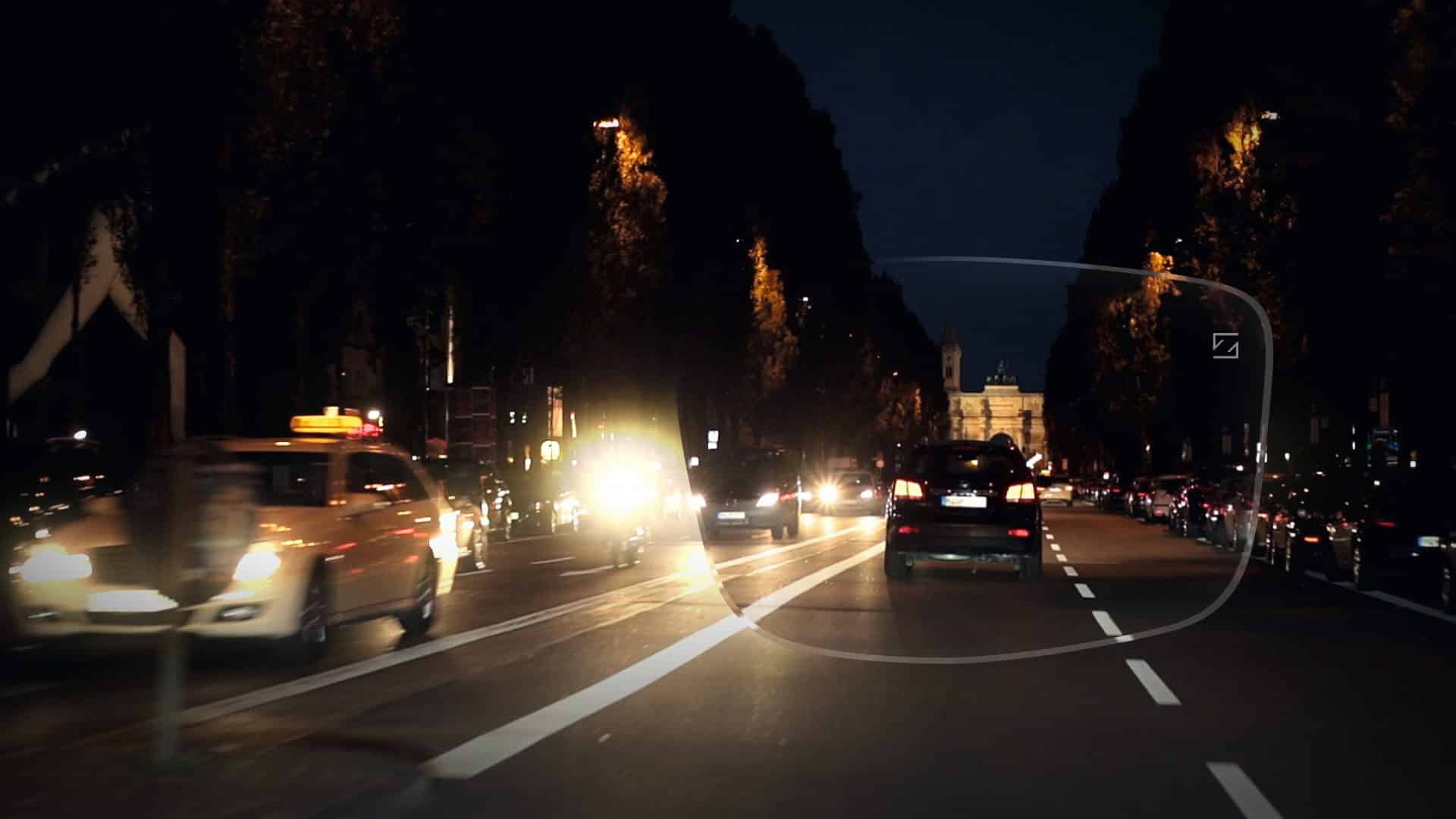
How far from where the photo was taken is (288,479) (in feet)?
53.1

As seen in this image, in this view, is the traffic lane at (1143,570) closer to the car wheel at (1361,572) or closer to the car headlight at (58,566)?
the car wheel at (1361,572)

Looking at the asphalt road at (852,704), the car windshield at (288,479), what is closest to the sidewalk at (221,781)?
the asphalt road at (852,704)

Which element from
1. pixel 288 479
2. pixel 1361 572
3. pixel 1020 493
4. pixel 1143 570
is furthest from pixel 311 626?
pixel 1143 570

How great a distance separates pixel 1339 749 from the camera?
1009 cm

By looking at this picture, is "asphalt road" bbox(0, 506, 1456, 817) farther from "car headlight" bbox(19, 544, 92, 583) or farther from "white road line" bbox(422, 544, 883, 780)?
"car headlight" bbox(19, 544, 92, 583)

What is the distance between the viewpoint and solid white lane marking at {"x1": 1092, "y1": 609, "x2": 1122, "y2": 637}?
17.1 meters

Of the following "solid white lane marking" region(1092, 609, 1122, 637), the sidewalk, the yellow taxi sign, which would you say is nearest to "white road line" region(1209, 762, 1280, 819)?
the sidewalk

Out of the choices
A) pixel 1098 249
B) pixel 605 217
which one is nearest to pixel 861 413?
pixel 1098 249

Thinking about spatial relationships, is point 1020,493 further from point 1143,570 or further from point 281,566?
point 281,566

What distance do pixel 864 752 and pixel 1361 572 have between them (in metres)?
15.8

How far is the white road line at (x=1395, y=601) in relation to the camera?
19.9m

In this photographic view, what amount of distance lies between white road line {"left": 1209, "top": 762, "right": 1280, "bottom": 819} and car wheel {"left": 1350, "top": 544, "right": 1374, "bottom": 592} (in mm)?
15188

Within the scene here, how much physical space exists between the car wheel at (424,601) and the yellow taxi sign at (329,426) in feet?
5.85

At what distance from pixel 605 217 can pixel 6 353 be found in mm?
22428
